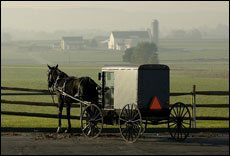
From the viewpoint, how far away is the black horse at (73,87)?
1667 cm

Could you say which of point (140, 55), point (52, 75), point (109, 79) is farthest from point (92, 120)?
point (140, 55)

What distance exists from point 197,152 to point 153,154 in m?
1.15

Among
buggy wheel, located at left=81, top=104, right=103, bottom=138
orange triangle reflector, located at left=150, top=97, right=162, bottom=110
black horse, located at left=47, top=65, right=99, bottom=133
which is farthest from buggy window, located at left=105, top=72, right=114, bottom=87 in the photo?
orange triangle reflector, located at left=150, top=97, right=162, bottom=110

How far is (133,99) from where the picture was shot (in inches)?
603

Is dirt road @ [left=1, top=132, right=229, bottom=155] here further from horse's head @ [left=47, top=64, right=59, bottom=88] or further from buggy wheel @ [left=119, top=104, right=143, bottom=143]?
horse's head @ [left=47, top=64, right=59, bottom=88]

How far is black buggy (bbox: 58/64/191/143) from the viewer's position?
15208 millimetres

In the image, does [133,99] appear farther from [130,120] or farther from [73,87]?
[73,87]

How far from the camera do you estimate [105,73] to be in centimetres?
A: 1636

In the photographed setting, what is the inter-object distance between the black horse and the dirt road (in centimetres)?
117

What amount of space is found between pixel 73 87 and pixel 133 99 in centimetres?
259

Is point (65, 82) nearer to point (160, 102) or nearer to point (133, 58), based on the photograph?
point (160, 102)

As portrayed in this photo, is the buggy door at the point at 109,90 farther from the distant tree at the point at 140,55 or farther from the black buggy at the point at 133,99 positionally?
the distant tree at the point at 140,55

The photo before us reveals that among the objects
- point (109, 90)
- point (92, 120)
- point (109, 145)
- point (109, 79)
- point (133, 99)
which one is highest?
point (109, 79)

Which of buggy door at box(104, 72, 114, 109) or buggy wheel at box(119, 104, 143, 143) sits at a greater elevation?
buggy door at box(104, 72, 114, 109)
